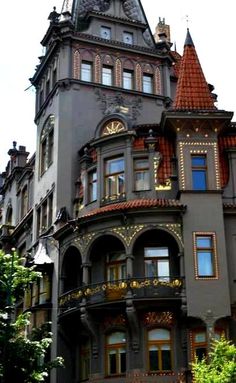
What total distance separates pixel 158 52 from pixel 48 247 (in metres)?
15.1

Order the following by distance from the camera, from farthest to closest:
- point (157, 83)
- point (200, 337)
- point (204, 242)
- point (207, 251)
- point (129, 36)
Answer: point (129, 36), point (157, 83), point (204, 242), point (207, 251), point (200, 337)

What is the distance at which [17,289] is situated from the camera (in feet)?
103

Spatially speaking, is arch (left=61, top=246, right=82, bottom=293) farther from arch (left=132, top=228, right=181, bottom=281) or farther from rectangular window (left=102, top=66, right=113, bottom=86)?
rectangular window (left=102, top=66, right=113, bottom=86)

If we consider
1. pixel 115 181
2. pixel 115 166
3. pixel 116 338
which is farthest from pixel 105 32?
pixel 116 338

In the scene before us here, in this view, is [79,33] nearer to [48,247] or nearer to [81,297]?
[48,247]

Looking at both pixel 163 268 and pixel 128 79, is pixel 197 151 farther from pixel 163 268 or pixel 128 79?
pixel 128 79

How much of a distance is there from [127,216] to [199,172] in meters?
4.44

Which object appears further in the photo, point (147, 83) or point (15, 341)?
point (147, 83)

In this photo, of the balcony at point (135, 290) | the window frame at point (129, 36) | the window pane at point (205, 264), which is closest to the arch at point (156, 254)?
the balcony at point (135, 290)

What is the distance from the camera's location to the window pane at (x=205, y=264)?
112 feet

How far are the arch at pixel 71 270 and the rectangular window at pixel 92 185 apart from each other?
2.99m

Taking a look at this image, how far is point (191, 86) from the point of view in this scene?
128 feet

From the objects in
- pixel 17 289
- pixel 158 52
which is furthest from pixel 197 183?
pixel 158 52

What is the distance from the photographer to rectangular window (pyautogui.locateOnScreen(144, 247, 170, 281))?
117 ft
